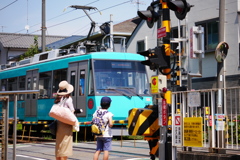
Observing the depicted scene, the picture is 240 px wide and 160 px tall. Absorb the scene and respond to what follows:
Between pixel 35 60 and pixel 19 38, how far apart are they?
48.4 m

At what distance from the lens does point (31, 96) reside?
2431cm

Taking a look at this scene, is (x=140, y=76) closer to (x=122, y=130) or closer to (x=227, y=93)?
(x=122, y=130)

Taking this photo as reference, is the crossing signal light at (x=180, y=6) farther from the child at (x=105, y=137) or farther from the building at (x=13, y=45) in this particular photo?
the building at (x=13, y=45)

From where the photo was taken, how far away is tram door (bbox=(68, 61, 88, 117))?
67.0 feet

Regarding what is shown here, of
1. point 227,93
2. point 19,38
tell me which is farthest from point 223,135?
point 19,38

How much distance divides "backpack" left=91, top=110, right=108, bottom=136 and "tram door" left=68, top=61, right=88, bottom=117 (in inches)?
377

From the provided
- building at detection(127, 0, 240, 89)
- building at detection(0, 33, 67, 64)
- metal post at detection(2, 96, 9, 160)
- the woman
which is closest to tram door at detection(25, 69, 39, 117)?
building at detection(127, 0, 240, 89)

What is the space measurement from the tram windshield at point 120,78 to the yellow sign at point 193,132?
9141 millimetres

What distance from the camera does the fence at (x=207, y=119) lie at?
10.2 m

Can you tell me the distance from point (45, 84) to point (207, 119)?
13.7m

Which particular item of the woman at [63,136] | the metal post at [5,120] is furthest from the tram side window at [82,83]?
the metal post at [5,120]

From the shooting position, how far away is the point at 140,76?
21109 mm

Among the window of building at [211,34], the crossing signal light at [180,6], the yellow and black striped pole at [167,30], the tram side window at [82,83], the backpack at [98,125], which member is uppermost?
the window of building at [211,34]

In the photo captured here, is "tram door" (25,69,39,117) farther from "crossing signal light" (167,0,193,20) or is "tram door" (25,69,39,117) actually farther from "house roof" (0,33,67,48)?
"house roof" (0,33,67,48)
